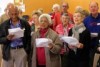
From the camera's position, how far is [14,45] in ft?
15.2

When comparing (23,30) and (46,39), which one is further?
(23,30)

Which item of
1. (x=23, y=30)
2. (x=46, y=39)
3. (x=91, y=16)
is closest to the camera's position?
(x=46, y=39)

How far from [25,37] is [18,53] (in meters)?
0.32

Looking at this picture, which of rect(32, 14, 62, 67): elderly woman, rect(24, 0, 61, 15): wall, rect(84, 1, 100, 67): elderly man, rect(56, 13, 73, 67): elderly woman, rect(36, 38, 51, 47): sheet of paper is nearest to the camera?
rect(36, 38, 51, 47): sheet of paper

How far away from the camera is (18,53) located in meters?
4.66

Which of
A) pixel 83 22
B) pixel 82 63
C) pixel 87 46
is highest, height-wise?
pixel 83 22

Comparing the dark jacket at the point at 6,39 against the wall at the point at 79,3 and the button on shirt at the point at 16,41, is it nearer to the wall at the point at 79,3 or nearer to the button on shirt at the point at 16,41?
the button on shirt at the point at 16,41

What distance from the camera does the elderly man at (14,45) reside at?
15.2ft

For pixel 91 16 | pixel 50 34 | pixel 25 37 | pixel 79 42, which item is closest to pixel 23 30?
pixel 25 37

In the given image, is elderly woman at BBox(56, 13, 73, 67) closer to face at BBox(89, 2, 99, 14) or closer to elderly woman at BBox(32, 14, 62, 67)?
elderly woman at BBox(32, 14, 62, 67)

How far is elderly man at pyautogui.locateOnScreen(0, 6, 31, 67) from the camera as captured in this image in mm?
4641

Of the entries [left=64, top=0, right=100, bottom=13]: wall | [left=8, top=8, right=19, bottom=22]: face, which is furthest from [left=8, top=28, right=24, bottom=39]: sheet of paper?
[left=64, top=0, right=100, bottom=13]: wall

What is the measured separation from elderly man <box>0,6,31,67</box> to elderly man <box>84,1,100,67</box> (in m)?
1.15

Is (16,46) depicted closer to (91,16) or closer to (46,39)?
(46,39)
